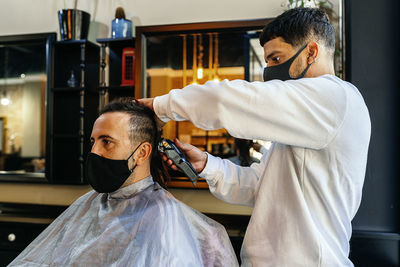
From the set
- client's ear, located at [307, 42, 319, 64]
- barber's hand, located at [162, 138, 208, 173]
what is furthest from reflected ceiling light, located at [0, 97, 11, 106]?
client's ear, located at [307, 42, 319, 64]

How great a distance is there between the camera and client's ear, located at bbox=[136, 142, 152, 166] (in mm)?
1528

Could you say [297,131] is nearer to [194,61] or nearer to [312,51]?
[312,51]

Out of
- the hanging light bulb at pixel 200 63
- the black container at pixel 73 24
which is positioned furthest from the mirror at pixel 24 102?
the hanging light bulb at pixel 200 63

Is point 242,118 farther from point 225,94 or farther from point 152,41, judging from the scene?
point 152,41

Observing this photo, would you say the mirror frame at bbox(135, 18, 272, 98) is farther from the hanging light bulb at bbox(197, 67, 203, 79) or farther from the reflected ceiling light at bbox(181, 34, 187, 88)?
the hanging light bulb at bbox(197, 67, 203, 79)

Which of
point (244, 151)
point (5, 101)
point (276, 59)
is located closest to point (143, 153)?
point (276, 59)

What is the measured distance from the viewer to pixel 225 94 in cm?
100

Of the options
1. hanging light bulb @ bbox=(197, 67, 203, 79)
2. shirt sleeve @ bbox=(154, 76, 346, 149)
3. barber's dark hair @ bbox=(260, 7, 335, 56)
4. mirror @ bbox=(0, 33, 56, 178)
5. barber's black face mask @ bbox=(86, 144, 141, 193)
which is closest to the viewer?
shirt sleeve @ bbox=(154, 76, 346, 149)

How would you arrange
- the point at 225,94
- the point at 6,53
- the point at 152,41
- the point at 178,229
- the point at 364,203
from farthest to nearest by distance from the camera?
the point at 6,53 → the point at 152,41 → the point at 364,203 → the point at 178,229 → the point at 225,94

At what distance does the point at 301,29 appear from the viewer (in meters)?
1.18

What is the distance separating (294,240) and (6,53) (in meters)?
3.23

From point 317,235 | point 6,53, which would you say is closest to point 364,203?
point 317,235

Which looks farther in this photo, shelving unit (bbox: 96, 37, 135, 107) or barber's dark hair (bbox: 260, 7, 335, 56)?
shelving unit (bbox: 96, 37, 135, 107)

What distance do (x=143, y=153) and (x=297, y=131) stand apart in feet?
2.59
